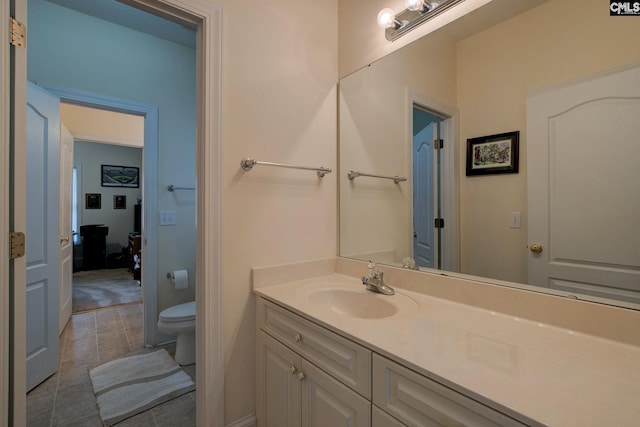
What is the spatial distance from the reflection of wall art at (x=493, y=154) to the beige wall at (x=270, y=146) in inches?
30.8

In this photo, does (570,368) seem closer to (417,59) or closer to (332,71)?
(417,59)

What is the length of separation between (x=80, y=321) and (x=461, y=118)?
3813 mm

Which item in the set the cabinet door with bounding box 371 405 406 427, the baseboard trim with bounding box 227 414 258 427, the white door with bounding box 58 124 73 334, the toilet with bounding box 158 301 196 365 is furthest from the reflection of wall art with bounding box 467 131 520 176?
the white door with bounding box 58 124 73 334

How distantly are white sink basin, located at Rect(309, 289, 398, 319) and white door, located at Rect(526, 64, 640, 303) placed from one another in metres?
0.56

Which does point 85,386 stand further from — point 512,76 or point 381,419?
point 512,76

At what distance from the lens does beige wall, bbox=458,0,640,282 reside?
877mm

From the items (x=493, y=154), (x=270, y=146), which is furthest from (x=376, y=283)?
(x=270, y=146)

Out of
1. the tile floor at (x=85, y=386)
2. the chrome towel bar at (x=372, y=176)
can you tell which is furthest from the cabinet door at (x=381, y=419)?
the tile floor at (x=85, y=386)

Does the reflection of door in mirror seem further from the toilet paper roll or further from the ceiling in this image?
the toilet paper roll

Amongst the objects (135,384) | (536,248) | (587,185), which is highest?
(587,185)

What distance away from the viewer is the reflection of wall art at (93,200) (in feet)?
18.6

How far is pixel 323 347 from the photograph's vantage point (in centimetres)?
99

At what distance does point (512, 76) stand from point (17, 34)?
180 cm

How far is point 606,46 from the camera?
2.83 feet
